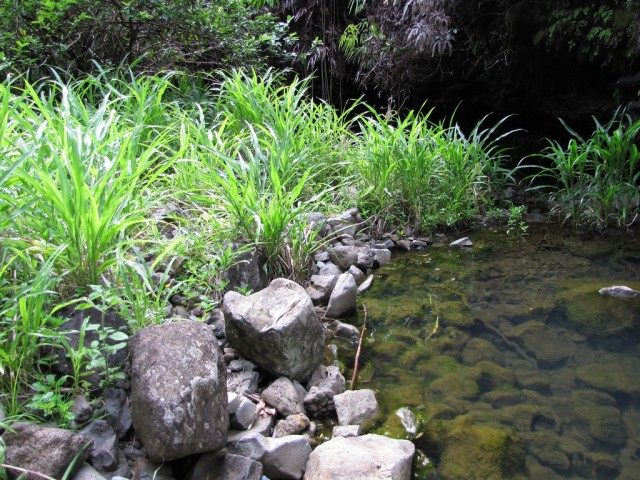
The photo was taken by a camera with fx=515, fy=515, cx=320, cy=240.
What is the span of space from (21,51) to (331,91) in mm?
4020

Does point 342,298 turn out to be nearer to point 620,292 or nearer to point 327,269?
point 327,269

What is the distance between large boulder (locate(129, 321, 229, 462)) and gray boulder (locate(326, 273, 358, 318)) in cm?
108

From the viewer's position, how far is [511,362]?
242cm

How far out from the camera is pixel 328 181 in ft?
13.3

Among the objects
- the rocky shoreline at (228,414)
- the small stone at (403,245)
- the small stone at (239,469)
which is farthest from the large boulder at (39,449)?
the small stone at (403,245)

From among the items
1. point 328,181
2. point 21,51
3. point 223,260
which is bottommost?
point 328,181

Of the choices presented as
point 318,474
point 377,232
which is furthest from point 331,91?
point 318,474

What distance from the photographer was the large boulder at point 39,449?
1.38m

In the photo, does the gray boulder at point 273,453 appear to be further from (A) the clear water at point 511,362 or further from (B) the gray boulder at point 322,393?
(A) the clear water at point 511,362

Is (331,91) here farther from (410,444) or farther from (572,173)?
(410,444)

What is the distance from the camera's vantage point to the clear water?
1.87 meters

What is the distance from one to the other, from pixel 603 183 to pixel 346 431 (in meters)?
3.58

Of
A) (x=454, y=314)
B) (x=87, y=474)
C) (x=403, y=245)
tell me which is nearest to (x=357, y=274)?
(x=454, y=314)

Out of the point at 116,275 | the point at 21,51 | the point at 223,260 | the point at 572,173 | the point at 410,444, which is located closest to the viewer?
the point at 410,444
